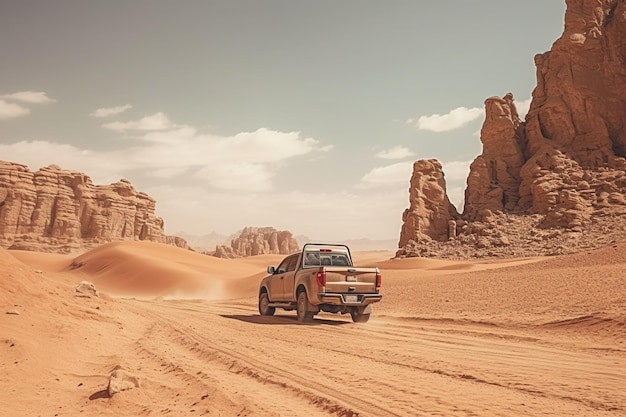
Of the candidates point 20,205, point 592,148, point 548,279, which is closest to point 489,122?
point 592,148

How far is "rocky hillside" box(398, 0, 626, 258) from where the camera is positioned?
5172 cm

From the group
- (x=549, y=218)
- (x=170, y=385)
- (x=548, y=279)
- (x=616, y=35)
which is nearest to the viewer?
(x=170, y=385)

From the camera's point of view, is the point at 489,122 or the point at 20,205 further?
the point at 20,205

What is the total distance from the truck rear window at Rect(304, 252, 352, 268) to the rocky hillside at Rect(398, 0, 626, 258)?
3739 cm

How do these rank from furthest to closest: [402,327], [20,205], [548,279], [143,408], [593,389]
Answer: [20,205], [548,279], [402,327], [593,389], [143,408]

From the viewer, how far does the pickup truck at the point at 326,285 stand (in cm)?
1390

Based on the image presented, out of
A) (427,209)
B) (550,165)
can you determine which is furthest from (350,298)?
(550,165)

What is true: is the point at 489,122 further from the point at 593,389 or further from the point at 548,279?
the point at 593,389

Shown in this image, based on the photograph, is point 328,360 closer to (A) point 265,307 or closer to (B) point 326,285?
(B) point 326,285

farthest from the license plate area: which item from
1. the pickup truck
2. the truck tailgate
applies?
the truck tailgate

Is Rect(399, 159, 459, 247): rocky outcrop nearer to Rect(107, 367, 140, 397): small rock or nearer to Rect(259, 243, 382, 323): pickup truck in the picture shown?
Rect(259, 243, 382, 323): pickup truck

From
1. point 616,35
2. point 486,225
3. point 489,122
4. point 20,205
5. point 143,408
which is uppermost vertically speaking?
point 616,35

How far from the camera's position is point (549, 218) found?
52469 millimetres

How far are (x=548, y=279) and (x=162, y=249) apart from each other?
193ft
